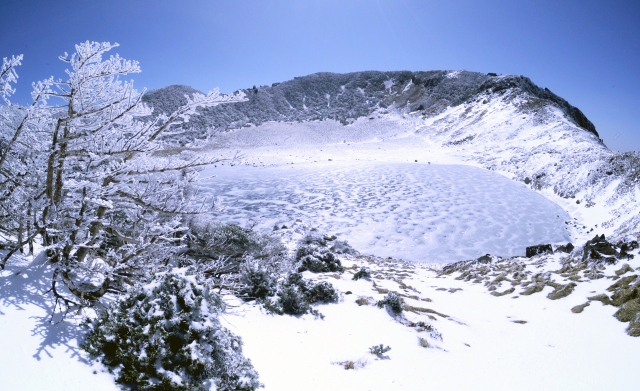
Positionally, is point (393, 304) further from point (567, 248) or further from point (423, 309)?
point (567, 248)

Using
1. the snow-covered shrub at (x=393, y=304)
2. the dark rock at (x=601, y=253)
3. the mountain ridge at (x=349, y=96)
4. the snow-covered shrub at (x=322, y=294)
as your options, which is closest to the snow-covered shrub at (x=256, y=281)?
the snow-covered shrub at (x=322, y=294)

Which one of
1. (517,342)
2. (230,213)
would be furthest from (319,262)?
(230,213)

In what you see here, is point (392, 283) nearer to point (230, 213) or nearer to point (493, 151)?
point (230, 213)

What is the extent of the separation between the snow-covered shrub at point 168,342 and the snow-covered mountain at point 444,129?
1933mm

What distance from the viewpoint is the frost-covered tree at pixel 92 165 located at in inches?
115

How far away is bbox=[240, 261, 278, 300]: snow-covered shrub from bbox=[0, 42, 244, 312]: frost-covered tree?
1.94 metres

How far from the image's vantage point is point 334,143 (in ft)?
190

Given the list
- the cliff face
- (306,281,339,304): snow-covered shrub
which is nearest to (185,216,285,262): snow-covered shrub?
(306,281,339,304): snow-covered shrub

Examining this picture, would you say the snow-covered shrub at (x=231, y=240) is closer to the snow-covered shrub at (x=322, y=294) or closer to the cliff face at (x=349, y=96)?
the snow-covered shrub at (x=322, y=294)

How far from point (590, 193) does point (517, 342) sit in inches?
658

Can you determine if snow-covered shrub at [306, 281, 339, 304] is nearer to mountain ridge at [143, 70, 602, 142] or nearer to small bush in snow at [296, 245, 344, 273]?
small bush in snow at [296, 245, 344, 273]

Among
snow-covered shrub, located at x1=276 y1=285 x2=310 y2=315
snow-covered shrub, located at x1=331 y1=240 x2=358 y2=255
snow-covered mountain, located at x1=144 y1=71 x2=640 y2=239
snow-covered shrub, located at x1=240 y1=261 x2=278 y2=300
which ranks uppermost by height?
snow-covered mountain, located at x1=144 y1=71 x2=640 y2=239

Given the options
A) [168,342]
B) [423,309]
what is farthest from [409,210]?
[168,342]

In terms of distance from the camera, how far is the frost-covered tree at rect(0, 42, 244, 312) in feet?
9.58
